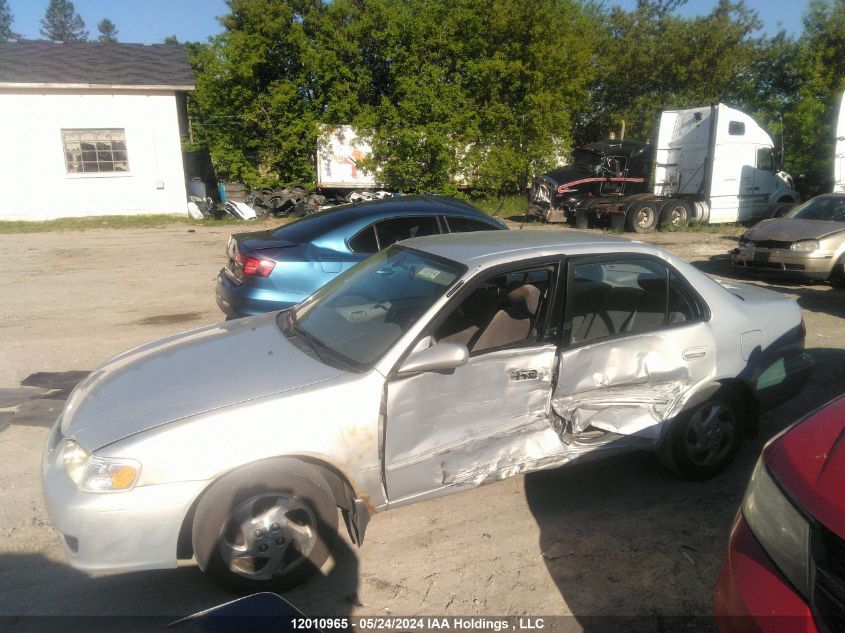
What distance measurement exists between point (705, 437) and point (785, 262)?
24.3 ft

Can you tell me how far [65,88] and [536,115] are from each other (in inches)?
582

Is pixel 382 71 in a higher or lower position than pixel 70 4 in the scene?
lower

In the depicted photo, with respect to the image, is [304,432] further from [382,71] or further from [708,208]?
[382,71]

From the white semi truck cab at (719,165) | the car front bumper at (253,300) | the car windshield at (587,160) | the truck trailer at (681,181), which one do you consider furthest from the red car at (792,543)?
the car windshield at (587,160)

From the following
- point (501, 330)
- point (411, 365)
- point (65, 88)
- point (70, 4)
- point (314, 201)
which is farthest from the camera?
point (70, 4)

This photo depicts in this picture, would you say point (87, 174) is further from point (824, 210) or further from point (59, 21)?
point (59, 21)

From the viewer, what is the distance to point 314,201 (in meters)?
21.7

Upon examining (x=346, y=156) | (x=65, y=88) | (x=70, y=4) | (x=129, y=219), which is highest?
(x=70, y=4)

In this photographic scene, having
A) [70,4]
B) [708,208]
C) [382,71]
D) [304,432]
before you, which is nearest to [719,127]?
[708,208]

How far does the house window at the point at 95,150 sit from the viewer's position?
1912cm

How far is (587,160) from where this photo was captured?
20.2 meters

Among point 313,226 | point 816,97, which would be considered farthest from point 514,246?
point 816,97

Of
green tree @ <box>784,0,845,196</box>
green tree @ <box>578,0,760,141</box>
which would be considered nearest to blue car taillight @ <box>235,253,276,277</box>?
green tree @ <box>784,0,845,196</box>

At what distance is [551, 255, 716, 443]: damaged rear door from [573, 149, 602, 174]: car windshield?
16.7 metres
